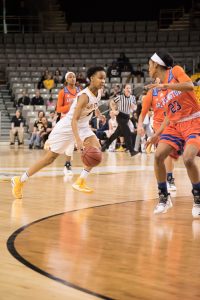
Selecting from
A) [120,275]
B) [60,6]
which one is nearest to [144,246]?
[120,275]

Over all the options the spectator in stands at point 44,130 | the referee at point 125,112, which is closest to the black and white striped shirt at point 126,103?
the referee at point 125,112

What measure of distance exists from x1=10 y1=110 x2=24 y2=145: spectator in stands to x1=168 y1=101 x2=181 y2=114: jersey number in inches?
604

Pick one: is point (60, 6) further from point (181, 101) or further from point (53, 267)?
point (53, 267)

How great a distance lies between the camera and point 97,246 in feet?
15.7

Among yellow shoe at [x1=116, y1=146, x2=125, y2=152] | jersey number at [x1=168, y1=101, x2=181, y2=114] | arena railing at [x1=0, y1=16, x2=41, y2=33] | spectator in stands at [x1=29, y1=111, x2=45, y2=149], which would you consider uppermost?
arena railing at [x1=0, y1=16, x2=41, y2=33]

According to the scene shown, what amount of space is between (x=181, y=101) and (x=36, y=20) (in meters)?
25.2

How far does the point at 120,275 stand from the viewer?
12.7ft

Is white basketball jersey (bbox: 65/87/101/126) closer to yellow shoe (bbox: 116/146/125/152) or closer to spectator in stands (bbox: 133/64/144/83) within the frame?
yellow shoe (bbox: 116/146/125/152)

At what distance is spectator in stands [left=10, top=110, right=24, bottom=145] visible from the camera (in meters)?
21.4

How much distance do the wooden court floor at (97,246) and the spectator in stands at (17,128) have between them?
12844 mm

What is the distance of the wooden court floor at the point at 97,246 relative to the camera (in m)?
3.56

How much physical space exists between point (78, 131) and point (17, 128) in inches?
564

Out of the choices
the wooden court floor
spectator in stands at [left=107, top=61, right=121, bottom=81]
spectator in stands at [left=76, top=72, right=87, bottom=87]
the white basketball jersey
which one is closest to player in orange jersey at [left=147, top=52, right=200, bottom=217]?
the wooden court floor

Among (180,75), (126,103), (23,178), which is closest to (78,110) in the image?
(23,178)
